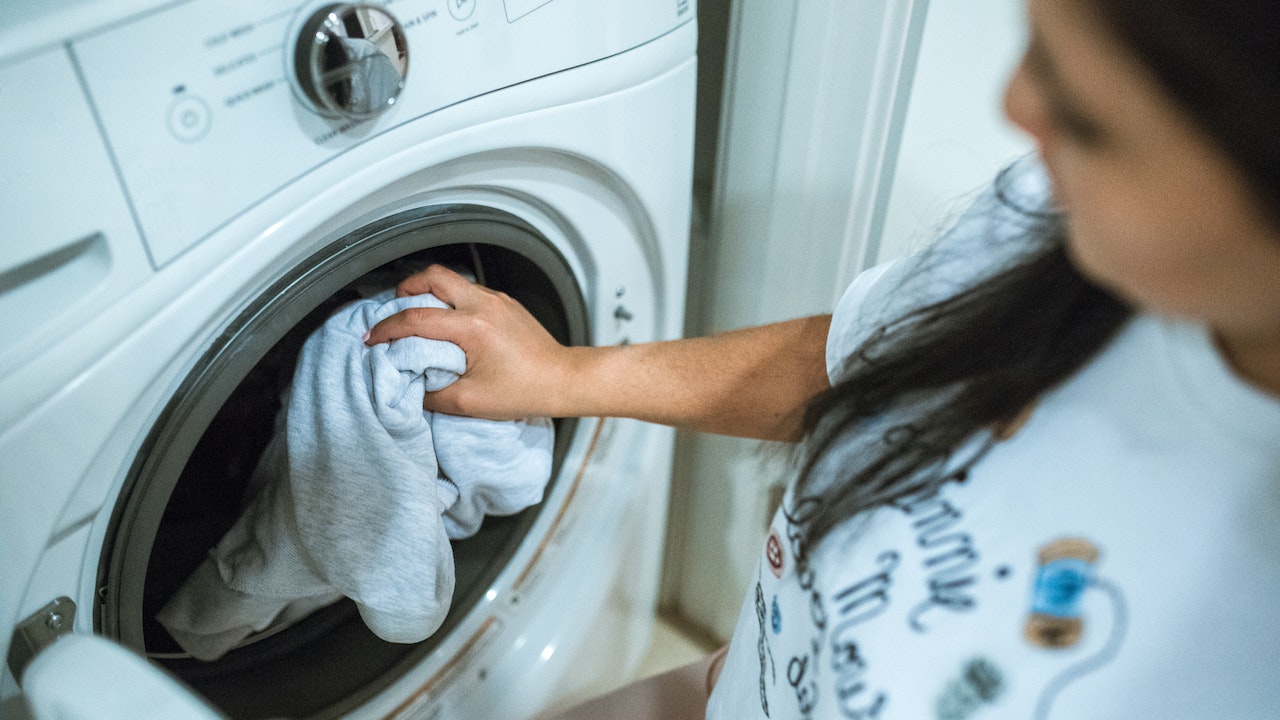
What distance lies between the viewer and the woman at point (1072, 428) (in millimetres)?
261

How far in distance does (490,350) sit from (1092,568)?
37 cm

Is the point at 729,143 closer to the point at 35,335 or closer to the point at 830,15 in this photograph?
the point at 830,15

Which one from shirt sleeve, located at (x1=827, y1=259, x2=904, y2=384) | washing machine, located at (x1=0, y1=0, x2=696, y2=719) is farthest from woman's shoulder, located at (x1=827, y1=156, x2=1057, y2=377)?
washing machine, located at (x1=0, y1=0, x2=696, y2=719)

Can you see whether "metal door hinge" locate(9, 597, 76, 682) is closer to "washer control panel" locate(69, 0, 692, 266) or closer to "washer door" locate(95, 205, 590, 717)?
"washer door" locate(95, 205, 590, 717)

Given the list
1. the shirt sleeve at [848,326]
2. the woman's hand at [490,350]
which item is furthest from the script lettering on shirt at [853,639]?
the woman's hand at [490,350]

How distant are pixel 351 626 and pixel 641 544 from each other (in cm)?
34

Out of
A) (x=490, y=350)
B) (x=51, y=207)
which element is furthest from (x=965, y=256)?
(x=51, y=207)

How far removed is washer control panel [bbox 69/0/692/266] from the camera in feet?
1.19

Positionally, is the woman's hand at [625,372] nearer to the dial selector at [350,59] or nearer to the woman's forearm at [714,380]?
the woman's forearm at [714,380]

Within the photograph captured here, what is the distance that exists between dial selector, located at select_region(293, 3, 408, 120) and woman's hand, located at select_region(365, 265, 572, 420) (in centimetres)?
17

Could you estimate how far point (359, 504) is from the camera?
0.56 m

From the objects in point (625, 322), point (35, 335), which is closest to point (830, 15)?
point (625, 322)

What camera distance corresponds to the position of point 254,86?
399 mm

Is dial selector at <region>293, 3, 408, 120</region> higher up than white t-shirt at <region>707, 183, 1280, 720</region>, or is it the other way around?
dial selector at <region>293, 3, 408, 120</region>
